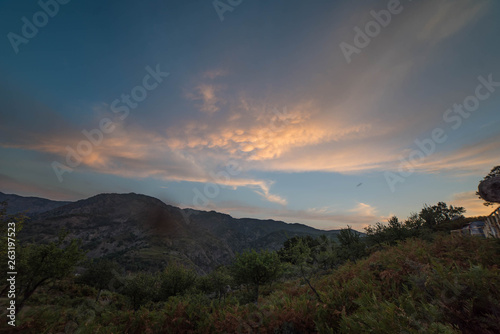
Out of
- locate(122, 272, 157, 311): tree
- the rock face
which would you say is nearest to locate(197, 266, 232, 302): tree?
locate(122, 272, 157, 311): tree

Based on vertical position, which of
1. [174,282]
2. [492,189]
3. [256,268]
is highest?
[492,189]

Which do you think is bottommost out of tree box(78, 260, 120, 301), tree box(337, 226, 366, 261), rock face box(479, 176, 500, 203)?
tree box(78, 260, 120, 301)

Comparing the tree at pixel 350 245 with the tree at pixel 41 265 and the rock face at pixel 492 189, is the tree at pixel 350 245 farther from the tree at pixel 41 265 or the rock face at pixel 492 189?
the tree at pixel 41 265

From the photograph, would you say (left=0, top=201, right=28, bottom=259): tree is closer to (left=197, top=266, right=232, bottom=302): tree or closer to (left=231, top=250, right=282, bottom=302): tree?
(left=231, top=250, right=282, bottom=302): tree

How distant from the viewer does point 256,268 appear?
961 inches

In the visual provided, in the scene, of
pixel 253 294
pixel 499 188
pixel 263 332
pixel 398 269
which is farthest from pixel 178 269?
pixel 499 188

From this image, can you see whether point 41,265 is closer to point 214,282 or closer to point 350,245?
point 214,282

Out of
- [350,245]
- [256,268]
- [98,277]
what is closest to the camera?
[256,268]

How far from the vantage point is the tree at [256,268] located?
950 inches

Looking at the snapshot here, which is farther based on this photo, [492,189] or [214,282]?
[214,282]

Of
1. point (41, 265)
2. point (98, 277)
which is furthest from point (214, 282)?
point (41, 265)

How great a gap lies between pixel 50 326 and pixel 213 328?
6006mm

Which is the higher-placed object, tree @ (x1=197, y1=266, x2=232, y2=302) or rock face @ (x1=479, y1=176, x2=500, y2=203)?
rock face @ (x1=479, y1=176, x2=500, y2=203)

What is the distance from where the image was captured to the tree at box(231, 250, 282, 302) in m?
24.1
